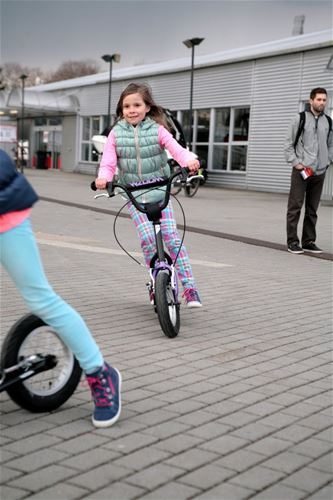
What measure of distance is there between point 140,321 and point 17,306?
1022 millimetres

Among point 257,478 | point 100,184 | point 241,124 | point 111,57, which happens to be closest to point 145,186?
point 100,184

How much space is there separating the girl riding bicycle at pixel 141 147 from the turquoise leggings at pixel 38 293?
1799 mm

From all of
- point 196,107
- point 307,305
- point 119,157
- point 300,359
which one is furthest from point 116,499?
point 196,107

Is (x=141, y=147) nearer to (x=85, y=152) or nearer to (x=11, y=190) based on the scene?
(x=11, y=190)

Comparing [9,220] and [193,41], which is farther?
[193,41]

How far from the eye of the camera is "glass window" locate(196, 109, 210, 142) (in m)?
28.1

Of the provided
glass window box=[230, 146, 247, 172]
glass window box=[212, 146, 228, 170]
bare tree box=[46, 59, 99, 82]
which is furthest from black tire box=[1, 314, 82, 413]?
bare tree box=[46, 59, 99, 82]

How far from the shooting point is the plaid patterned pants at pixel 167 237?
5.23 m

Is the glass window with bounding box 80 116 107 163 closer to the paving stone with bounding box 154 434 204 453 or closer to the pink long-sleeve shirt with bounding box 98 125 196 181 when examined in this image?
the pink long-sleeve shirt with bounding box 98 125 196 181

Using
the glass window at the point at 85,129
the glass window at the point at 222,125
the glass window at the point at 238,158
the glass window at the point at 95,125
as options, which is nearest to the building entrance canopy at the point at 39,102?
the glass window at the point at 85,129

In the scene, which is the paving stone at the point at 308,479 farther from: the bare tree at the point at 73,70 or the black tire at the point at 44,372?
the bare tree at the point at 73,70

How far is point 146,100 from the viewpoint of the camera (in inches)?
195

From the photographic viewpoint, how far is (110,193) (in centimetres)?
474

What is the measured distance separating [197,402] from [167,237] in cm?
186
